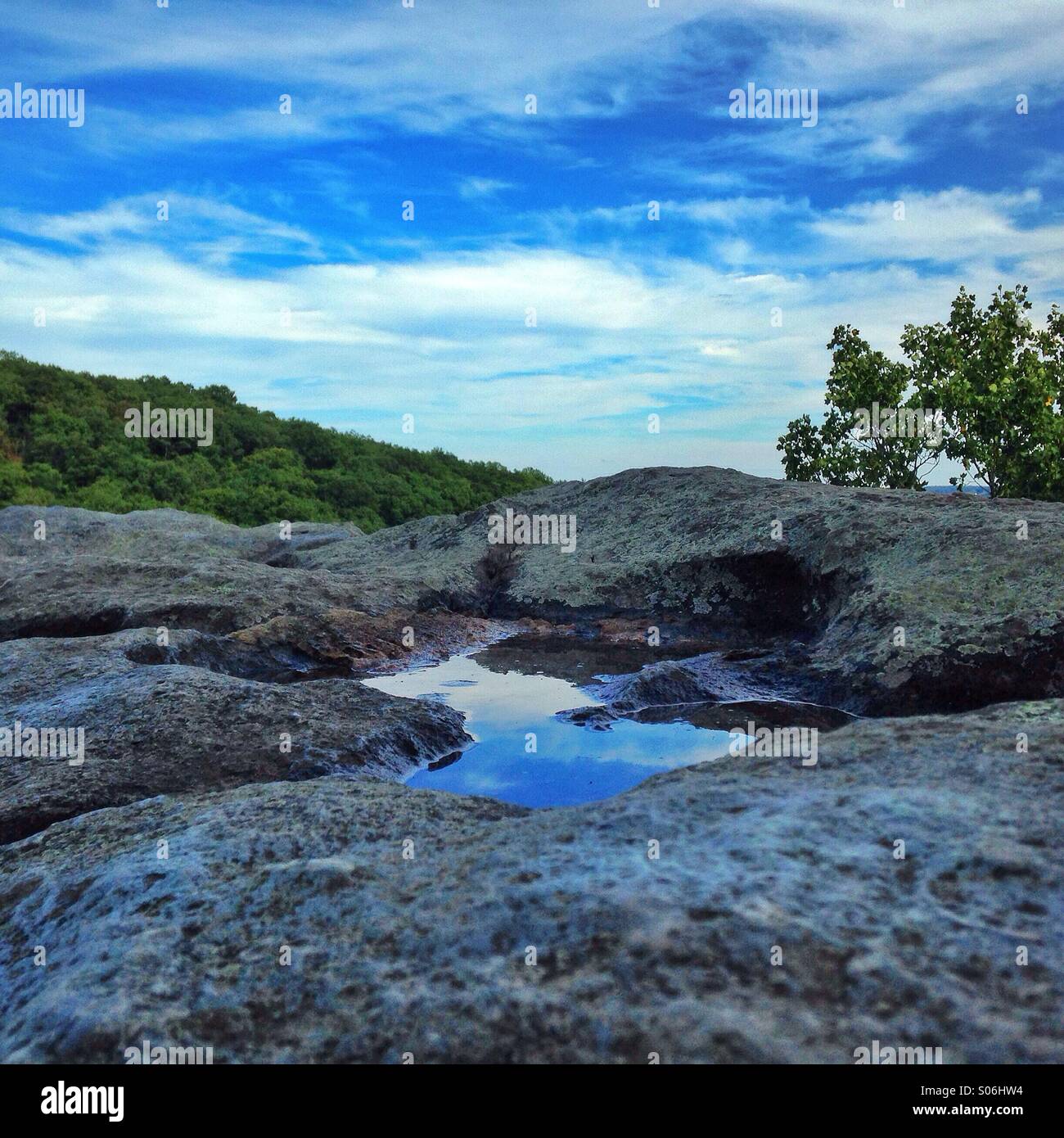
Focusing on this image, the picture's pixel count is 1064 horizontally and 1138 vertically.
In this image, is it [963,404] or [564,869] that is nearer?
[564,869]

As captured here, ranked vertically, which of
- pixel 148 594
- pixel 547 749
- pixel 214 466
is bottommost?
pixel 547 749

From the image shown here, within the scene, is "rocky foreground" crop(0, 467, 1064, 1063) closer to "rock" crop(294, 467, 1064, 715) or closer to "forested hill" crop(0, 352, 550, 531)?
"rock" crop(294, 467, 1064, 715)

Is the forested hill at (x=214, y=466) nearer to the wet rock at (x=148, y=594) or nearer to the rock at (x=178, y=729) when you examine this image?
the wet rock at (x=148, y=594)

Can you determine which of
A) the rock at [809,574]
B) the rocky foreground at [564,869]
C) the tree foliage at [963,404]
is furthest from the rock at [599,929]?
the tree foliage at [963,404]

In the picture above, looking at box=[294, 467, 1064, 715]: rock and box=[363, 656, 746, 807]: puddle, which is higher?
box=[294, 467, 1064, 715]: rock

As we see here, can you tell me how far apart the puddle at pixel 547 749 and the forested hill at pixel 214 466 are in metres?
25.6

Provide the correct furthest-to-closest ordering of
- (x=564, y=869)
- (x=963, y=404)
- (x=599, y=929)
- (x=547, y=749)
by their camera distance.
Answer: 1. (x=963, y=404)
2. (x=547, y=749)
3. (x=564, y=869)
4. (x=599, y=929)

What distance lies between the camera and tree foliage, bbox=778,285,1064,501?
88.8 ft

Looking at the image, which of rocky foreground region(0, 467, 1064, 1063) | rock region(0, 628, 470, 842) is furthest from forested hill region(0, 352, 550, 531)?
rocky foreground region(0, 467, 1064, 1063)

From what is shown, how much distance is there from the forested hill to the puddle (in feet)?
83.8

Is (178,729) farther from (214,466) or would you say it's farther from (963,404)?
(214,466)

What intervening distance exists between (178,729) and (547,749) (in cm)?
222

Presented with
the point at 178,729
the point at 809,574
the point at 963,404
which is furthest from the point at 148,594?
the point at 963,404

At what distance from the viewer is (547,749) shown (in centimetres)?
602
